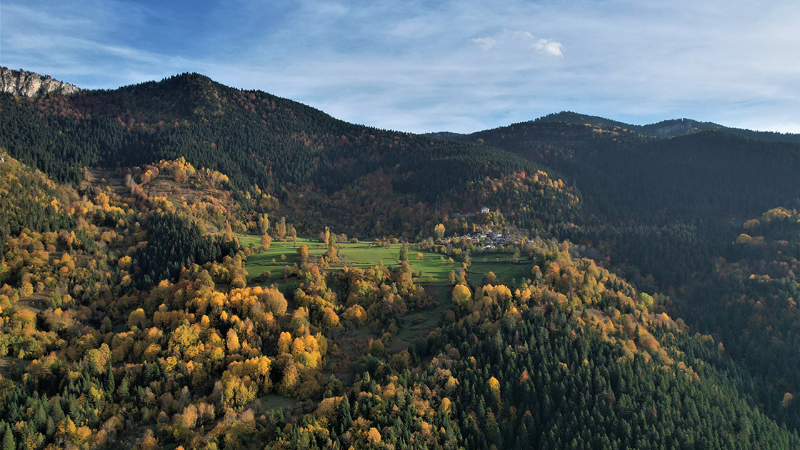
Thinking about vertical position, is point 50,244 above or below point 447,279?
above

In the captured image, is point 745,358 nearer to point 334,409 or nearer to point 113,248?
point 334,409

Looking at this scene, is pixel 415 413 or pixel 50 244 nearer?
pixel 415 413

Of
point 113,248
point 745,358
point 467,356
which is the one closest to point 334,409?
point 467,356

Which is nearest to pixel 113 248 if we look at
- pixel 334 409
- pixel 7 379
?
pixel 7 379

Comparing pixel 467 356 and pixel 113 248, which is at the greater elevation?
pixel 113 248

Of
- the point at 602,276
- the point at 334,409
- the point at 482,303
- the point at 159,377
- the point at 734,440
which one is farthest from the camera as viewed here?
the point at 602,276

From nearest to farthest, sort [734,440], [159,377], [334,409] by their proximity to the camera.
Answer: [334,409] < [159,377] < [734,440]

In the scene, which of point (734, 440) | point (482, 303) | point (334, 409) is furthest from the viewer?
point (482, 303)

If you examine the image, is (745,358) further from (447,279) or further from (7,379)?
(7,379)

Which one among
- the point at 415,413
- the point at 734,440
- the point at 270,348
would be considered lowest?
the point at 734,440
